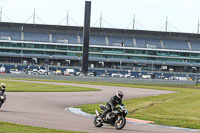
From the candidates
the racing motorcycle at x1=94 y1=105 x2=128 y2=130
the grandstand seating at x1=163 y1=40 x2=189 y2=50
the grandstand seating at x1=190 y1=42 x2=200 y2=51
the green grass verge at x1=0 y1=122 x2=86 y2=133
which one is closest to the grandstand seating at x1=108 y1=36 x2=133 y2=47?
the grandstand seating at x1=163 y1=40 x2=189 y2=50

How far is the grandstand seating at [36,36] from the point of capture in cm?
14688

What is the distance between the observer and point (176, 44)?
15500 cm

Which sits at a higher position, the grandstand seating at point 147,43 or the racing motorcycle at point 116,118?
the grandstand seating at point 147,43

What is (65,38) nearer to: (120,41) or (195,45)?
(120,41)

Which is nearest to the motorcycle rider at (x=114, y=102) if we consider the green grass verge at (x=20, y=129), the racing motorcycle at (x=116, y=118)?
the racing motorcycle at (x=116, y=118)

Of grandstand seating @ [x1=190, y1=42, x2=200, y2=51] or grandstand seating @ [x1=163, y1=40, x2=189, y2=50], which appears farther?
grandstand seating @ [x1=190, y1=42, x2=200, y2=51]

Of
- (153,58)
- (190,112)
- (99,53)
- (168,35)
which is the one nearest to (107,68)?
(99,53)

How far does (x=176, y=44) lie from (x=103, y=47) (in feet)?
90.4

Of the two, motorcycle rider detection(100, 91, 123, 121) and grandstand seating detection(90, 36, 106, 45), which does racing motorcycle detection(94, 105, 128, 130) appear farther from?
grandstand seating detection(90, 36, 106, 45)

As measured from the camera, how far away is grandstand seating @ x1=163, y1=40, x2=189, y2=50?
6033 inches

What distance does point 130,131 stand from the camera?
20.1 metres

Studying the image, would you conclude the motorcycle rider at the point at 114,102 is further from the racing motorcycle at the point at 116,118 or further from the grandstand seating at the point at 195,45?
the grandstand seating at the point at 195,45

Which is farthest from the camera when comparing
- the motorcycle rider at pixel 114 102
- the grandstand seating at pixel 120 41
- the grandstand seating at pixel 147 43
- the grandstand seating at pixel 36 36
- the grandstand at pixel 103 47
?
the grandstand seating at pixel 147 43

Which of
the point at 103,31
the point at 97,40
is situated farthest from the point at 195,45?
the point at 97,40
